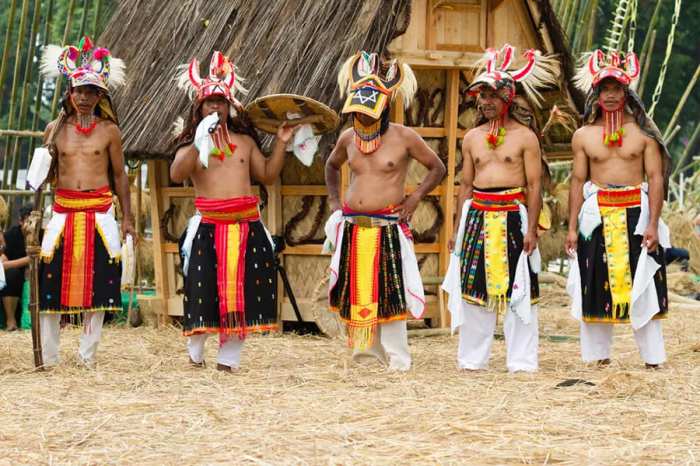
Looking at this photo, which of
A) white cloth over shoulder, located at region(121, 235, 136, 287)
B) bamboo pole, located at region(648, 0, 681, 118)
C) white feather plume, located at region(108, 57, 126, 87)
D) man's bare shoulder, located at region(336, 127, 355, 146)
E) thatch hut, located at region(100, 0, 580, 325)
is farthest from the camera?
bamboo pole, located at region(648, 0, 681, 118)

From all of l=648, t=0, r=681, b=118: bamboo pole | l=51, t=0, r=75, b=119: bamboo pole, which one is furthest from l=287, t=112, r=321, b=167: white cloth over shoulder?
l=648, t=0, r=681, b=118: bamboo pole

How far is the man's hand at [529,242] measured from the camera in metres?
7.39

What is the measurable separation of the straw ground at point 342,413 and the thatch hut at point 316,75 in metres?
1.91

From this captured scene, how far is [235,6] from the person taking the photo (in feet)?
35.3

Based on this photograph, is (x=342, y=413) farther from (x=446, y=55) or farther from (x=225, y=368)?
(x=446, y=55)

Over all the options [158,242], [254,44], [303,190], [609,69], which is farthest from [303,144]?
[158,242]

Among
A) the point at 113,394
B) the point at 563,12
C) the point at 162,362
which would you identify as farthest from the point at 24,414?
the point at 563,12

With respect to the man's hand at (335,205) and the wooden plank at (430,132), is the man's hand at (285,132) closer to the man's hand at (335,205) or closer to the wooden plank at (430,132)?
the man's hand at (335,205)

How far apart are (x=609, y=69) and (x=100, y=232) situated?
3.34m

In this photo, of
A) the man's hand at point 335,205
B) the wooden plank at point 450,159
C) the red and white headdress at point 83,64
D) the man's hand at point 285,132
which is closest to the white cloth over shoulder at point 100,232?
the red and white headdress at point 83,64

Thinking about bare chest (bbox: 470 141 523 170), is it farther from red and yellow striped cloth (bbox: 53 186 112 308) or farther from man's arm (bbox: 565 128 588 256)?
red and yellow striped cloth (bbox: 53 186 112 308)

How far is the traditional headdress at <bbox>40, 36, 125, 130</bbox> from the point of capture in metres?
7.64

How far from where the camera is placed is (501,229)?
7.46 metres

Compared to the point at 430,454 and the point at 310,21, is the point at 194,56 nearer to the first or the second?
the point at 310,21
